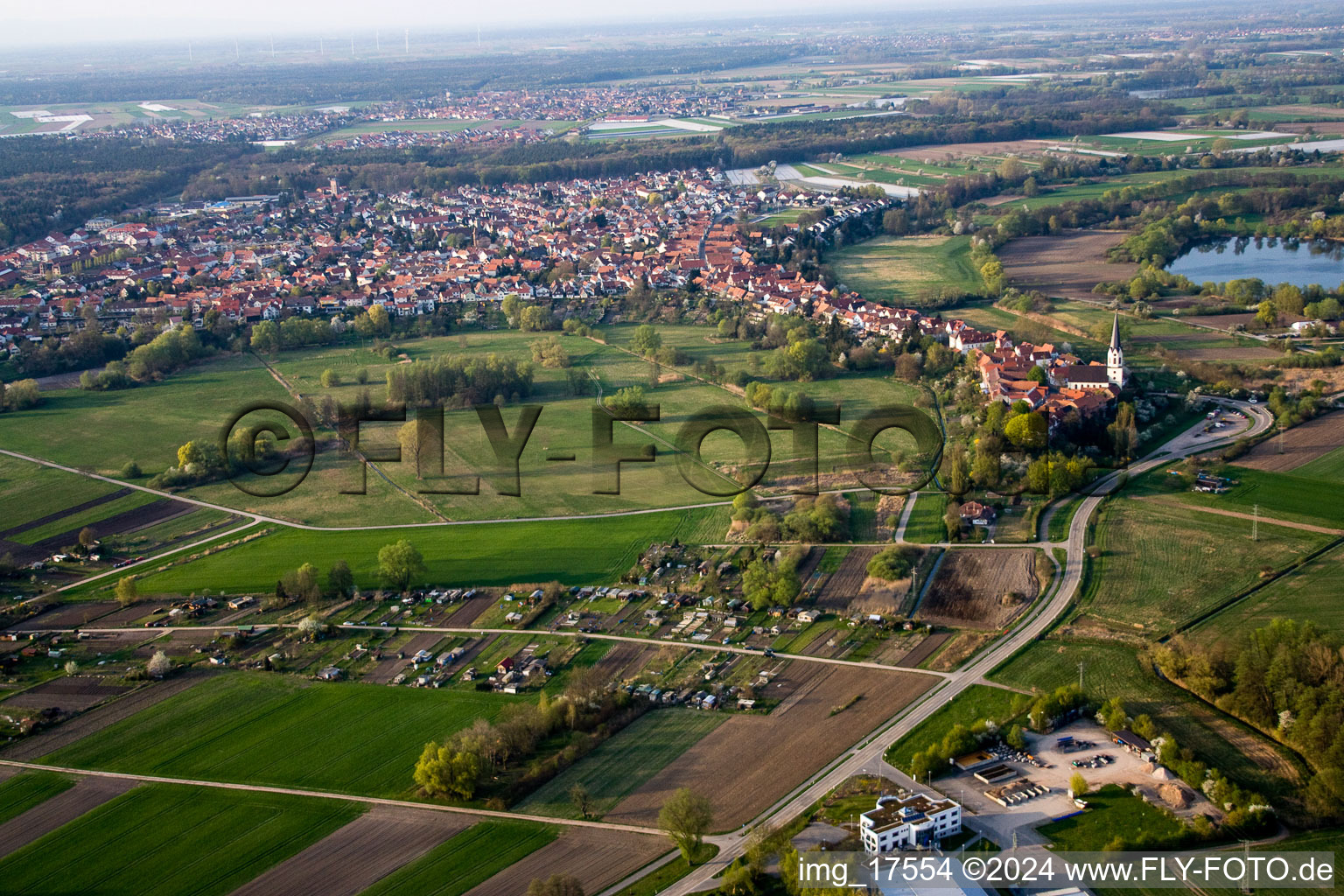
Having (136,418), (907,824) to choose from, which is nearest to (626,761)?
(907,824)

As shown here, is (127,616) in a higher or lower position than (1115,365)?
lower

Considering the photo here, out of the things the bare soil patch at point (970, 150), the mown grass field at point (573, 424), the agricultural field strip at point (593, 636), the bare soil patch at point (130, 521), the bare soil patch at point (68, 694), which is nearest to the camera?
the bare soil patch at point (68, 694)

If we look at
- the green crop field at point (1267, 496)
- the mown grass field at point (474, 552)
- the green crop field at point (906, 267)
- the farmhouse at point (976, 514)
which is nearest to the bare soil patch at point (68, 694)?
the mown grass field at point (474, 552)

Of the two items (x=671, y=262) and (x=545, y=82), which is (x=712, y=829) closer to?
(x=671, y=262)

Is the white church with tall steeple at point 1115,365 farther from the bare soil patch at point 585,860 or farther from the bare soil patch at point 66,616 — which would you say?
the bare soil patch at point 66,616

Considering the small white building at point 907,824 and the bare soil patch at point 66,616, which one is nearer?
the small white building at point 907,824

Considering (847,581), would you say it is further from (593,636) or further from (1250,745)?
(1250,745)

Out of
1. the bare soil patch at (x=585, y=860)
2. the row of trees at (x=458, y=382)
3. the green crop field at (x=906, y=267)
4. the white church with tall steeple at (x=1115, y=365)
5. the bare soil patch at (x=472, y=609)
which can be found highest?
the green crop field at (x=906, y=267)

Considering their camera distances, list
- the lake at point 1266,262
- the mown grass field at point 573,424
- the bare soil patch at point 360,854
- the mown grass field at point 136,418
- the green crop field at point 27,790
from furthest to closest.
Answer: the lake at point 1266,262, the mown grass field at point 136,418, the mown grass field at point 573,424, the green crop field at point 27,790, the bare soil patch at point 360,854

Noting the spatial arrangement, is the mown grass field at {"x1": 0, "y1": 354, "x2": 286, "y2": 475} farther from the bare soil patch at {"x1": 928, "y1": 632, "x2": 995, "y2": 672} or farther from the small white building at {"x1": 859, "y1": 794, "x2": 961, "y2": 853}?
the small white building at {"x1": 859, "y1": 794, "x2": 961, "y2": 853}
